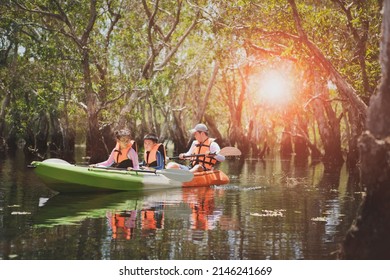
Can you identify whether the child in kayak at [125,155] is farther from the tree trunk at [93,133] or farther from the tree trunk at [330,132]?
the tree trunk at [330,132]

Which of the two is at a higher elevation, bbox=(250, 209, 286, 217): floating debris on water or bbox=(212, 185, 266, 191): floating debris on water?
bbox=(212, 185, 266, 191): floating debris on water

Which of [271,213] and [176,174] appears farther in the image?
[176,174]

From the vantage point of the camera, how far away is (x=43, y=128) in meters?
42.3

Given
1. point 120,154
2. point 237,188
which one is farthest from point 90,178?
point 237,188

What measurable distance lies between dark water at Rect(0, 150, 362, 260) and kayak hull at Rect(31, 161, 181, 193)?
0.24 m

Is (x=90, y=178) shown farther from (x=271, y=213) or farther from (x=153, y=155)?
(x=271, y=213)

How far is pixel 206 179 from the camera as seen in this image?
1733 centimetres

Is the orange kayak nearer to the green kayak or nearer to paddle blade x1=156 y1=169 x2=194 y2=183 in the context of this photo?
paddle blade x1=156 y1=169 x2=194 y2=183

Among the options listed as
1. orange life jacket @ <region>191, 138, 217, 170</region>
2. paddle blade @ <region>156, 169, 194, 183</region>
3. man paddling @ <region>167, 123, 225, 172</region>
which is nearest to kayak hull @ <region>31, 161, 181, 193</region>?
paddle blade @ <region>156, 169, 194, 183</region>

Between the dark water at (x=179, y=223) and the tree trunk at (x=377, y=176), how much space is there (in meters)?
1.88

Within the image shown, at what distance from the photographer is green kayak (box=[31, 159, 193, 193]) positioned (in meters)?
14.3

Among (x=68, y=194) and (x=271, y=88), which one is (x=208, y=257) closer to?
(x=68, y=194)

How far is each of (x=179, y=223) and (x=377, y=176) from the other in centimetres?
504

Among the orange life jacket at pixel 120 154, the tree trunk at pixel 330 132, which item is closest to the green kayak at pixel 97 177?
the orange life jacket at pixel 120 154
